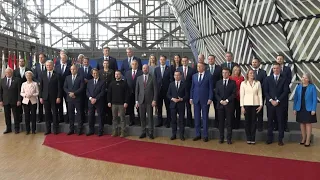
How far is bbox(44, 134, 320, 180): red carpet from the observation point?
585 centimetres

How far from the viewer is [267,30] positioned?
13531 mm

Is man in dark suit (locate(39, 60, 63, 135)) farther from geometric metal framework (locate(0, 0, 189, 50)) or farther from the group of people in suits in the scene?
geometric metal framework (locate(0, 0, 189, 50))

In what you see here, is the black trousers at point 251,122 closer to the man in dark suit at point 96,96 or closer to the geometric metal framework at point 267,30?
the man in dark suit at point 96,96

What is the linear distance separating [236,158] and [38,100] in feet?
19.5

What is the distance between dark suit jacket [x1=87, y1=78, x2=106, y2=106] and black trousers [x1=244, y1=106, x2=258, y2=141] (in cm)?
367

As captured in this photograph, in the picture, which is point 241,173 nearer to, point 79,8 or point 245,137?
point 245,137

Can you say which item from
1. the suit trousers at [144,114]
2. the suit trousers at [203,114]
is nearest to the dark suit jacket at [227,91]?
the suit trousers at [203,114]

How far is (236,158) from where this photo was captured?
22.6 feet

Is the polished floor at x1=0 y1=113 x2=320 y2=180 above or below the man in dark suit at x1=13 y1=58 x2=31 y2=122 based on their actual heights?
below

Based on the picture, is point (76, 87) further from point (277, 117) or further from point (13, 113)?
point (277, 117)

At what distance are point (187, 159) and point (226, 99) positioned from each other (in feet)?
7.02

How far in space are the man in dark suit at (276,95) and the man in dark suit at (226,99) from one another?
0.83 meters

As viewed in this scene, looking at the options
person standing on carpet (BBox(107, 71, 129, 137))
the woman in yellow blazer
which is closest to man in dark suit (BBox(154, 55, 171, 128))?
person standing on carpet (BBox(107, 71, 129, 137))

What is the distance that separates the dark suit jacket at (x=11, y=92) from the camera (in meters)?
9.51
